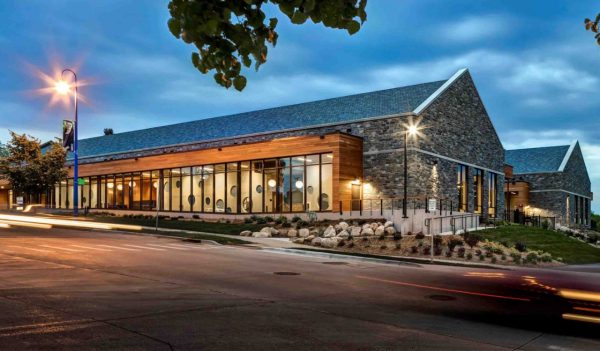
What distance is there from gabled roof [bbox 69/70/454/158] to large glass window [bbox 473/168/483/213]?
28.8ft

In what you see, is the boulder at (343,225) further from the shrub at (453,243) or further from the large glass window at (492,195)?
the large glass window at (492,195)

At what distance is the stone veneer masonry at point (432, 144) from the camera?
111ft

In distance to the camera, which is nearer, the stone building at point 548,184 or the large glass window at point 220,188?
the large glass window at point 220,188

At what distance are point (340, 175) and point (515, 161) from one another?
33872 millimetres

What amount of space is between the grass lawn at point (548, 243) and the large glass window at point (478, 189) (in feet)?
27.9

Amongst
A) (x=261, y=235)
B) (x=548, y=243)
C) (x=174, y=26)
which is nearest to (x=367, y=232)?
(x=261, y=235)

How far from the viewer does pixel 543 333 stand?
324 inches

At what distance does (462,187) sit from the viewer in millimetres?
40250

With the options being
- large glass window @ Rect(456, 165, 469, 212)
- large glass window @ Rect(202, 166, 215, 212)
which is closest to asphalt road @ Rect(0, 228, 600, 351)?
large glass window @ Rect(456, 165, 469, 212)

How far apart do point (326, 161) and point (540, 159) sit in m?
33.9

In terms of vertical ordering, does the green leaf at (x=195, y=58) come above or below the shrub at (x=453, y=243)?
above

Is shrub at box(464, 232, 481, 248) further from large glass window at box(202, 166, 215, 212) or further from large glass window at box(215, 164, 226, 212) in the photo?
large glass window at box(202, 166, 215, 212)

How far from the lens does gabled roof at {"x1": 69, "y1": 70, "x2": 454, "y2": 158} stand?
122 ft

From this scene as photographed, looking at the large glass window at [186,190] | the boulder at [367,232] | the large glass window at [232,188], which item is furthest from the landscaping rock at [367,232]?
the large glass window at [186,190]
